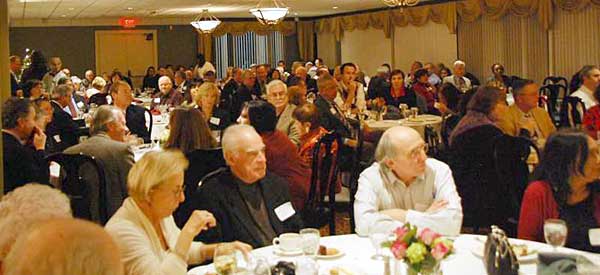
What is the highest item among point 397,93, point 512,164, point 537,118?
point 397,93

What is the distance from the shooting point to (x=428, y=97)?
11.2m

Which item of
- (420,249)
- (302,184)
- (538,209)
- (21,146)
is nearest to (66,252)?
(420,249)

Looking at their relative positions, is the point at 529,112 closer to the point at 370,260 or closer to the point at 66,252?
the point at 370,260

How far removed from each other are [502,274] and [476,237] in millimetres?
749

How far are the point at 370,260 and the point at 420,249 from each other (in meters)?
0.62

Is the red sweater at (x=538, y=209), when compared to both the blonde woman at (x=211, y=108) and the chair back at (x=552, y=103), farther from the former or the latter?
the chair back at (x=552, y=103)

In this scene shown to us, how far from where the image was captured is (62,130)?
7809 millimetres

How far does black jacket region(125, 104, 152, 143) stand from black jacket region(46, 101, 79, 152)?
544 millimetres

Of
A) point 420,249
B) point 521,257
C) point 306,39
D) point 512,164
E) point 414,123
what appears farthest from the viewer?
point 306,39

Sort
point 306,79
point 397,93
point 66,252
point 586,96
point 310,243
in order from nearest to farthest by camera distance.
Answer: point 66,252 → point 310,243 → point 586,96 → point 397,93 → point 306,79

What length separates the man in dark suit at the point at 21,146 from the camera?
495cm

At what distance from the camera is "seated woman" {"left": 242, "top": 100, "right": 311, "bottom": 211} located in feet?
16.5

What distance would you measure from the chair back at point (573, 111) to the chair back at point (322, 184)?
3.73 m

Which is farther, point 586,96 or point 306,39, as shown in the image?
point 306,39
